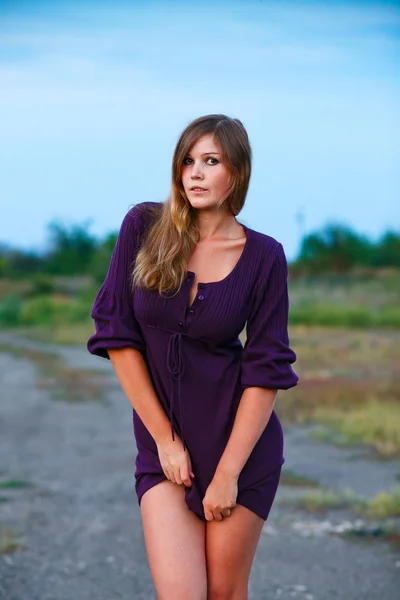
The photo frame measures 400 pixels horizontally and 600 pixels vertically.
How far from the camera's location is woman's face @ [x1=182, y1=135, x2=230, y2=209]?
6.75 ft

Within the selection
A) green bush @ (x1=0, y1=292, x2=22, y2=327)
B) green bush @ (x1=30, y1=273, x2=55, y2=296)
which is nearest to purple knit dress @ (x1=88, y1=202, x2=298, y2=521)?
green bush @ (x1=30, y1=273, x2=55, y2=296)

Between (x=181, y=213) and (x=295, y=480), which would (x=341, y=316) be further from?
(x=181, y=213)

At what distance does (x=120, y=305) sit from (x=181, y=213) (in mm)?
235

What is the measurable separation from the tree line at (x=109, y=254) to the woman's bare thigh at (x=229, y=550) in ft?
15.7

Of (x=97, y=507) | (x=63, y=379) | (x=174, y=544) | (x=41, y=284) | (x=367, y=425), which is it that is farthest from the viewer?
(x=41, y=284)

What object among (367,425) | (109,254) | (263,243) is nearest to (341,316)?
(367,425)

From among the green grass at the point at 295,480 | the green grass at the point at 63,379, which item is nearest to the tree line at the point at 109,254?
the green grass at the point at 63,379

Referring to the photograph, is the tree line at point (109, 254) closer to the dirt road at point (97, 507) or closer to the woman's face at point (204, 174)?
the dirt road at point (97, 507)

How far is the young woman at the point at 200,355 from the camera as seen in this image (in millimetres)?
2033

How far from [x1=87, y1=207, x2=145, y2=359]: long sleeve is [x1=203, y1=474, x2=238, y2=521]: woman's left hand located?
32cm

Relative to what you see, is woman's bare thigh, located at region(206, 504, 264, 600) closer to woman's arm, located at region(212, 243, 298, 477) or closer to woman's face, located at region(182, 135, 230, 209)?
woman's arm, located at region(212, 243, 298, 477)

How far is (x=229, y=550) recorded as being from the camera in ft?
6.73

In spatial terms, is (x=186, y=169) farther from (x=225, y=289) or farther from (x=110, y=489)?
(x=110, y=489)

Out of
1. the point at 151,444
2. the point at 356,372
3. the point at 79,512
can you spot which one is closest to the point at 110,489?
the point at 79,512
